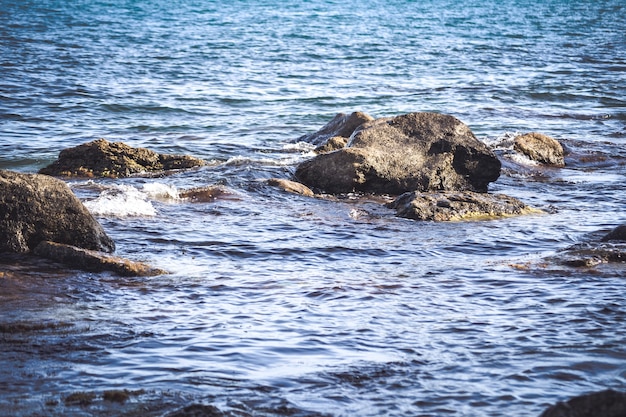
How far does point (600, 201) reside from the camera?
11461 mm

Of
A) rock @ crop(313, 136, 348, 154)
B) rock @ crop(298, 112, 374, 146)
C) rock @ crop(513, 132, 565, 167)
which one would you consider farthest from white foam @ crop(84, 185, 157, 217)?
rock @ crop(513, 132, 565, 167)

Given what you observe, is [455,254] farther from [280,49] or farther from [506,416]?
[280,49]

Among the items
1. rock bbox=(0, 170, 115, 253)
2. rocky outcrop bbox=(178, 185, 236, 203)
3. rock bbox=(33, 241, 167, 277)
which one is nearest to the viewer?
rock bbox=(33, 241, 167, 277)

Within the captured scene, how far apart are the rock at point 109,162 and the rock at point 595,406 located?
9.52m

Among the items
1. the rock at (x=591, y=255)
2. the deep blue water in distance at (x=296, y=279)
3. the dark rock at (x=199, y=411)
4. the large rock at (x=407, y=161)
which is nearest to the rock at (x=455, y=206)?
the deep blue water in distance at (x=296, y=279)

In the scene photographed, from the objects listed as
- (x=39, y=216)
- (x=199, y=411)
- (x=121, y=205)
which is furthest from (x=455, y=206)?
(x=199, y=411)

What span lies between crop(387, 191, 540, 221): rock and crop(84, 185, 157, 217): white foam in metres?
2.83

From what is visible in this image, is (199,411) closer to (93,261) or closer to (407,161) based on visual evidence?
(93,261)

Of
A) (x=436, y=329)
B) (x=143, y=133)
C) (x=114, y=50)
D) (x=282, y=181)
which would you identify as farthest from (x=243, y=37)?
(x=436, y=329)

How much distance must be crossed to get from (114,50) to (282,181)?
57.5 feet

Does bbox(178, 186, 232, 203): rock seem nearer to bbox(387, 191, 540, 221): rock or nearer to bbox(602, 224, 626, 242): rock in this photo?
bbox(387, 191, 540, 221): rock

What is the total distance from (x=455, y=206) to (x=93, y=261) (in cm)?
442

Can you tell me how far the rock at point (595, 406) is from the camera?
3699 mm

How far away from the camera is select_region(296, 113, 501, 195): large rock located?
1155 centimetres
